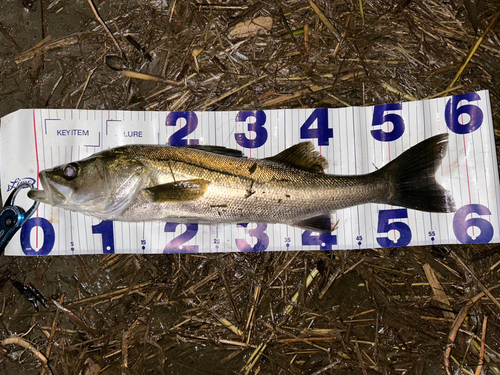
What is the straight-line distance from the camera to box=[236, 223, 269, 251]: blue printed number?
122 inches

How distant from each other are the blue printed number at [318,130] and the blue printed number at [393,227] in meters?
0.85

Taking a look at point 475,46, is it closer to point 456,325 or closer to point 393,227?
point 393,227

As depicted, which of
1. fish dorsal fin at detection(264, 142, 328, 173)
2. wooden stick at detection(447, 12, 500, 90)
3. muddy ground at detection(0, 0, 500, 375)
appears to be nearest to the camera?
fish dorsal fin at detection(264, 142, 328, 173)

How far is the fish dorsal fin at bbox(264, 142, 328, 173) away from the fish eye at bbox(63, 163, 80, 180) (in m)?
1.56

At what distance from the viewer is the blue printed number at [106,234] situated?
3.11m

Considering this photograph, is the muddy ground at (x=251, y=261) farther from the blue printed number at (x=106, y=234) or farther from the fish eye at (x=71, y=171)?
the fish eye at (x=71, y=171)

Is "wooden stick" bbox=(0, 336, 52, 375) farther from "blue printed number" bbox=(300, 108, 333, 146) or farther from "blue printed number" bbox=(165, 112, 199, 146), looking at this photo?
"blue printed number" bbox=(300, 108, 333, 146)

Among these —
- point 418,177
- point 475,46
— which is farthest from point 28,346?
point 475,46

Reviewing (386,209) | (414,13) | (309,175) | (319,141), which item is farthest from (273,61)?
(386,209)

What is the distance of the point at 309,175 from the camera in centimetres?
277

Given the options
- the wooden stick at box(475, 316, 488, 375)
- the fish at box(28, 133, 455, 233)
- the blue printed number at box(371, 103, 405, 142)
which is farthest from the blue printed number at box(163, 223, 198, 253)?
the wooden stick at box(475, 316, 488, 375)

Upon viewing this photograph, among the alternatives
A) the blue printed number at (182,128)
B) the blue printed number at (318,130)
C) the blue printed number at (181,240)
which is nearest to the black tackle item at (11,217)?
the blue printed number at (181,240)

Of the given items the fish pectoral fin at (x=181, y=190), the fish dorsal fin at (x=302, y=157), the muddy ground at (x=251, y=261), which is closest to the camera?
the fish pectoral fin at (x=181, y=190)

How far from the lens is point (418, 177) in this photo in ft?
9.40
